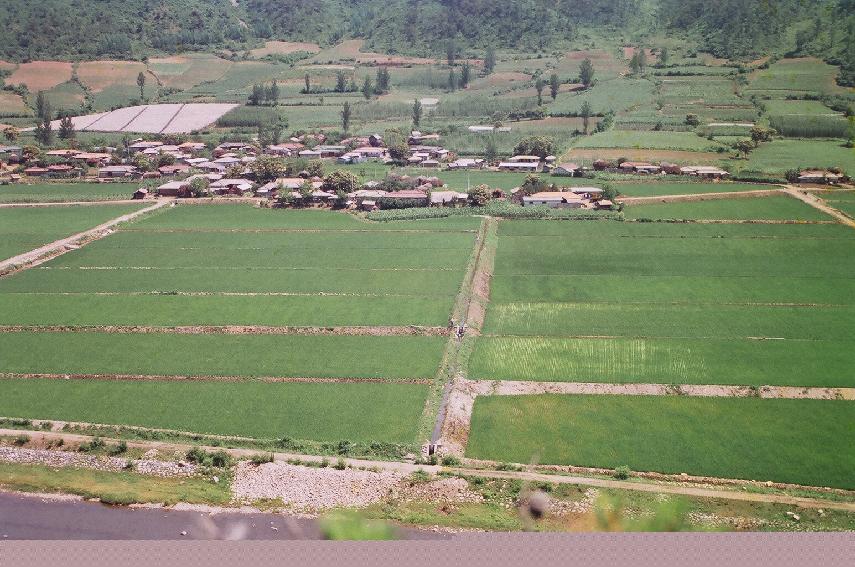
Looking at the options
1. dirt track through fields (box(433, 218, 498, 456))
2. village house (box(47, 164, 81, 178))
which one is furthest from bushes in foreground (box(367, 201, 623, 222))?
village house (box(47, 164, 81, 178))

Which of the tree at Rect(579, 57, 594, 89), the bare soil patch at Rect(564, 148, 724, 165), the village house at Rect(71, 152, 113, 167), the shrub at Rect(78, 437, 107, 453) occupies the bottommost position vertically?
the shrub at Rect(78, 437, 107, 453)

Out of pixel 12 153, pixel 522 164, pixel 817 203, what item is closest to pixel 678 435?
pixel 817 203

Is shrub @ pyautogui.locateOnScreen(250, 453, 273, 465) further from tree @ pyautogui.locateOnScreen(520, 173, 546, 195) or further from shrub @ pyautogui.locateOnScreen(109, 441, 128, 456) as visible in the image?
tree @ pyautogui.locateOnScreen(520, 173, 546, 195)

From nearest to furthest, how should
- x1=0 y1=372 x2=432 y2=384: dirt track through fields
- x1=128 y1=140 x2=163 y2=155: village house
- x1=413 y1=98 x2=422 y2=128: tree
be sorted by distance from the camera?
x1=0 y1=372 x2=432 y2=384: dirt track through fields → x1=128 y1=140 x2=163 y2=155: village house → x1=413 y1=98 x2=422 y2=128: tree

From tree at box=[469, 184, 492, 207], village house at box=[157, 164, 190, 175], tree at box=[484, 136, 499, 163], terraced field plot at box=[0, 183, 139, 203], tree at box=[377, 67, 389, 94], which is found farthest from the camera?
tree at box=[377, 67, 389, 94]

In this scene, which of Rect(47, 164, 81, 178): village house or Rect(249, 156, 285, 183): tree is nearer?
Rect(249, 156, 285, 183): tree
